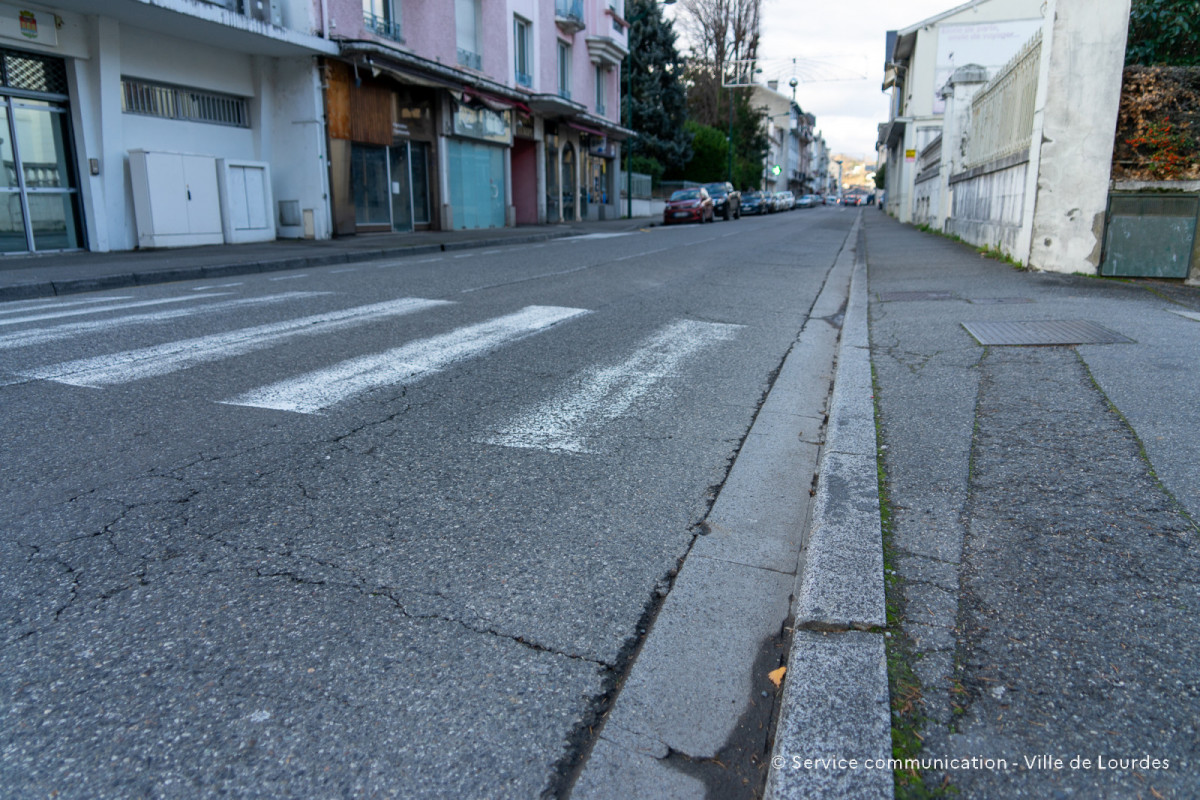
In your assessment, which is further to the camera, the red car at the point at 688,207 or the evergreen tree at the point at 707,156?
the evergreen tree at the point at 707,156

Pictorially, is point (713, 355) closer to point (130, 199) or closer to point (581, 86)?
point (130, 199)

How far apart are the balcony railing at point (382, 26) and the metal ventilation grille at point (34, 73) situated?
7.38 metres

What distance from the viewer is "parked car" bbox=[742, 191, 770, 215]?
49719 mm

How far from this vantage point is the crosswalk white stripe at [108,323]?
250 inches

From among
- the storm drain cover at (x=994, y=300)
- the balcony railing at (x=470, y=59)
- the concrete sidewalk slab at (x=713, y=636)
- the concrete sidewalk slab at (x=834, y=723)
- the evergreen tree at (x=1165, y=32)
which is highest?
the balcony railing at (x=470, y=59)

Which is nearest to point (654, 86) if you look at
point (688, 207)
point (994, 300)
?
point (688, 207)

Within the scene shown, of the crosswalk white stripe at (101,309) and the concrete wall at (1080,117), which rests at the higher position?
the concrete wall at (1080,117)

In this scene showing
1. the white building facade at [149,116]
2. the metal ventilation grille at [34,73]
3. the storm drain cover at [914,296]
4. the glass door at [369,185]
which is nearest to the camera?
the storm drain cover at [914,296]

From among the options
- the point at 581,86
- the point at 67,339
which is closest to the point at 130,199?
the point at 67,339

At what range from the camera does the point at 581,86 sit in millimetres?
33594

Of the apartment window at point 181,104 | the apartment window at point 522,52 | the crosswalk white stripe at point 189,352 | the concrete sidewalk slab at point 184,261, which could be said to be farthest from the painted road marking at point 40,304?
the apartment window at point 522,52

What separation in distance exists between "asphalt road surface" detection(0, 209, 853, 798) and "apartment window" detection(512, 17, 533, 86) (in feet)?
78.0

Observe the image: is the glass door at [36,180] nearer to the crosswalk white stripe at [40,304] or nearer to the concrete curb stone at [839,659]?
the crosswalk white stripe at [40,304]

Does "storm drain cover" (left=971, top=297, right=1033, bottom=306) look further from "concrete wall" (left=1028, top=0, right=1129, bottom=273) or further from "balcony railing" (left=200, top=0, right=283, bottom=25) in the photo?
"balcony railing" (left=200, top=0, right=283, bottom=25)
